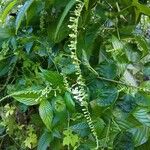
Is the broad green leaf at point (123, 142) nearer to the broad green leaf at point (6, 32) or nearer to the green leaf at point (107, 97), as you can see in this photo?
the green leaf at point (107, 97)

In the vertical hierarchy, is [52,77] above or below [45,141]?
above

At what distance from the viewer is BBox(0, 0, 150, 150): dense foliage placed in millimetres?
863

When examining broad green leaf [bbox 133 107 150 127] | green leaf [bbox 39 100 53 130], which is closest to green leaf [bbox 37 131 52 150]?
green leaf [bbox 39 100 53 130]

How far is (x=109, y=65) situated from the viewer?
0.92m

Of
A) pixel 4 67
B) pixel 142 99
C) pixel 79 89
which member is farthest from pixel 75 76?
pixel 4 67

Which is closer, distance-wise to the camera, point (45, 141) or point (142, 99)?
point (142, 99)

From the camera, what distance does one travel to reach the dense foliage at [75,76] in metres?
0.86

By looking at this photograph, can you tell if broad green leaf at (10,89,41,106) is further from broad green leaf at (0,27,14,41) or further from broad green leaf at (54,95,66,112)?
broad green leaf at (0,27,14,41)

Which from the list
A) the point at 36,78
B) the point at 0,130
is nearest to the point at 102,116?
the point at 36,78

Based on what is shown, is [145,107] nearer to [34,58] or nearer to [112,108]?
[112,108]

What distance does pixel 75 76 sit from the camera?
0.93m

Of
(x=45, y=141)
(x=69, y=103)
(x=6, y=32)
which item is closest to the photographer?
(x=69, y=103)

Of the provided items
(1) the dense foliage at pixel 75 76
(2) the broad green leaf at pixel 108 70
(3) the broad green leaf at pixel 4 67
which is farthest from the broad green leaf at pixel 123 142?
(3) the broad green leaf at pixel 4 67

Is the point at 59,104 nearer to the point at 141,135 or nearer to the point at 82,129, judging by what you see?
the point at 82,129
